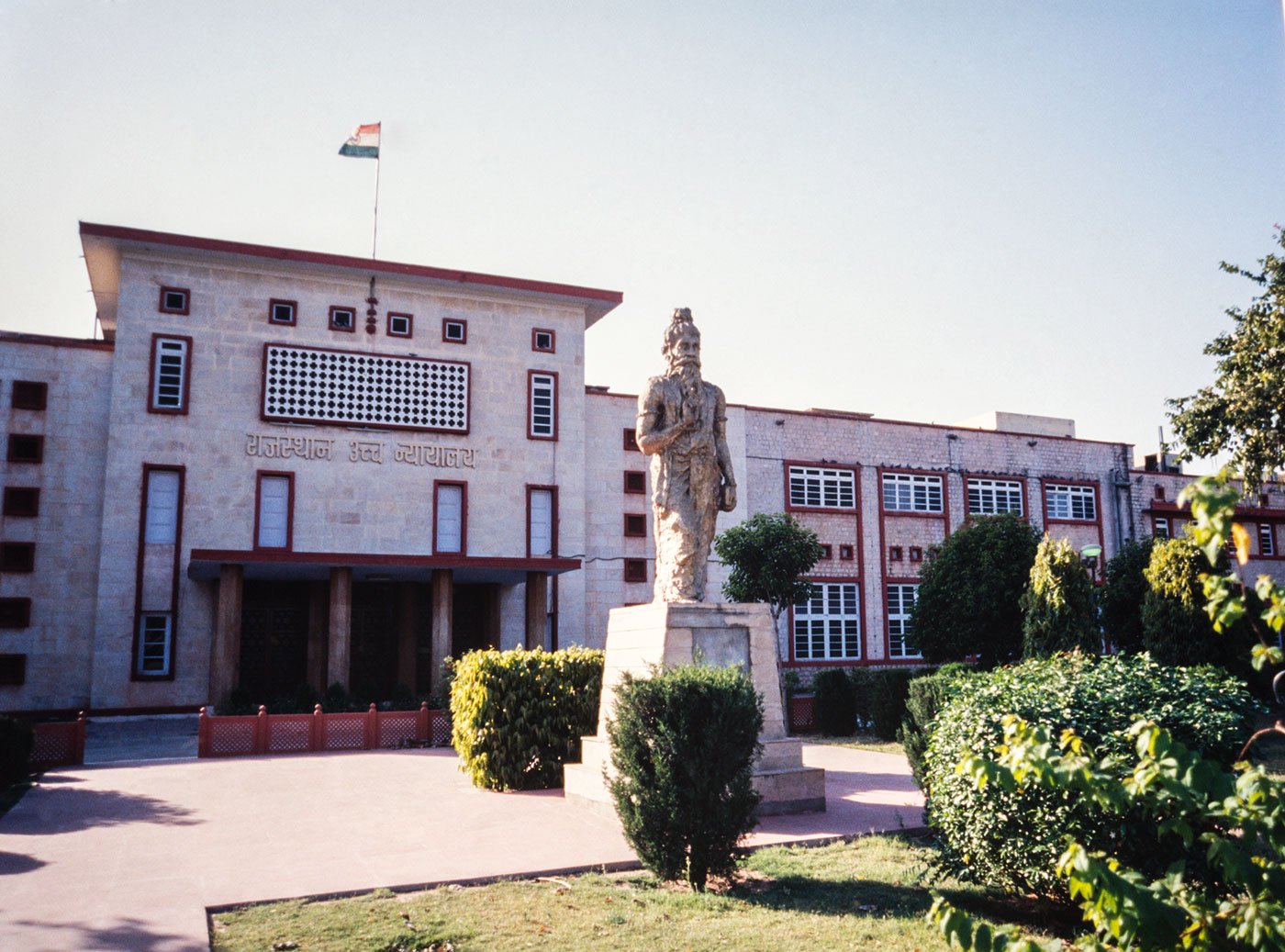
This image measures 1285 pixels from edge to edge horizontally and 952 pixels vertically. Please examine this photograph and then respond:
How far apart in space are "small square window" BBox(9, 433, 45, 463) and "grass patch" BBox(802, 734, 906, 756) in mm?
20120

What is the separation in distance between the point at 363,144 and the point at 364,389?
7.72m

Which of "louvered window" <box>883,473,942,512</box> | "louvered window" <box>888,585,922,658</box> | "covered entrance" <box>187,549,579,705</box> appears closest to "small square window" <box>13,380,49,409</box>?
"covered entrance" <box>187,549,579,705</box>

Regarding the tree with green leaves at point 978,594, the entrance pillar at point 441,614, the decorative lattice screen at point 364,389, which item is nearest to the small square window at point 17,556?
the decorative lattice screen at point 364,389

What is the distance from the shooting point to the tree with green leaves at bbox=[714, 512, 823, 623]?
24.0 m

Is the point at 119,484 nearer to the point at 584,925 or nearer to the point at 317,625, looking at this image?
the point at 317,625

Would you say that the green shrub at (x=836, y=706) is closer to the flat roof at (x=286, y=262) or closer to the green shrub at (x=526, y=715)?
the green shrub at (x=526, y=715)

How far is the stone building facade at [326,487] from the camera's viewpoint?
24.6 m

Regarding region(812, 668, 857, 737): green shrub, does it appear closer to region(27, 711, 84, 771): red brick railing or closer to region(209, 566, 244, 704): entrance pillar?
region(209, 566, 244, 704): entrance pillar

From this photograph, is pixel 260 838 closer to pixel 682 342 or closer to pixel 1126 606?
pixel 682 342

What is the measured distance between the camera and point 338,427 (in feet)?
89.5

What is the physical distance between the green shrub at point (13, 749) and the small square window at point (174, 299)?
14657mm

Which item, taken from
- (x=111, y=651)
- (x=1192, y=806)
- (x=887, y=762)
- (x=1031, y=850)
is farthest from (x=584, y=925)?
(x=111, y=651)

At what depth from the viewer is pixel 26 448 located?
2505cm

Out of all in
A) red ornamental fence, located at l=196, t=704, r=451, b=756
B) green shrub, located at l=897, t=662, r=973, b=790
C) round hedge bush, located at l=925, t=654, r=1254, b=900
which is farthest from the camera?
red ornamental fence, located at l=196, t=704, r=451, b=756
